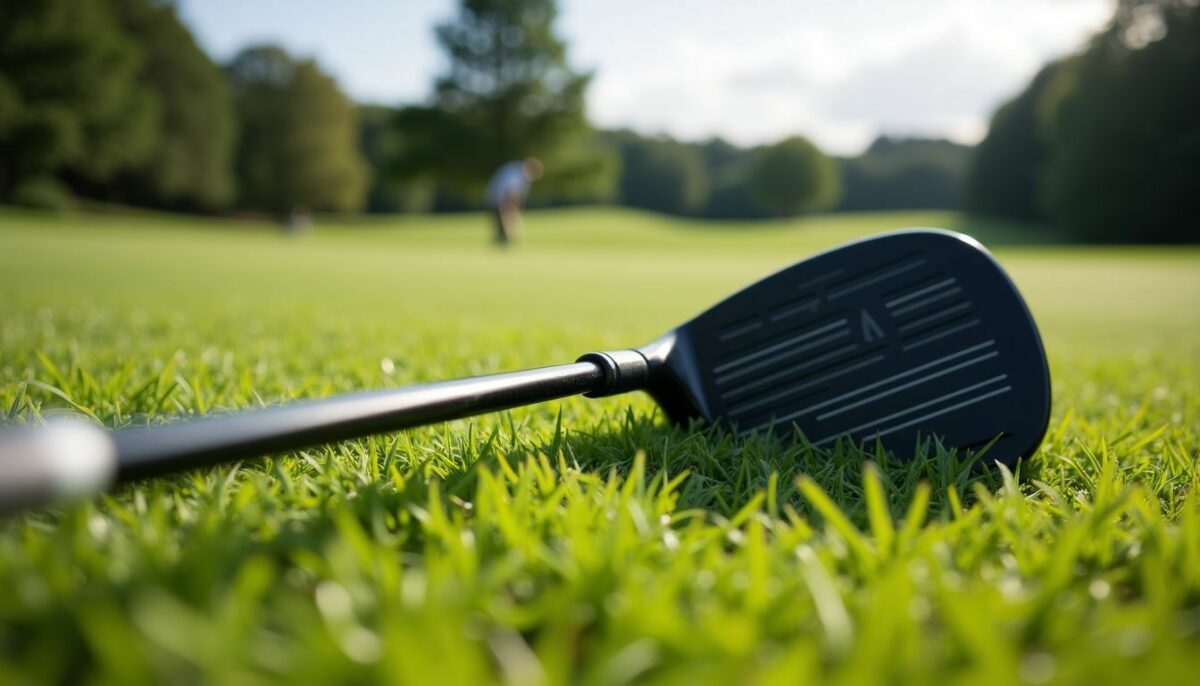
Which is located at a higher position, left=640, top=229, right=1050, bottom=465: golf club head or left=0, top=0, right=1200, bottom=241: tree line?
left=0, top=0, right=1200, bottom=241: tree line

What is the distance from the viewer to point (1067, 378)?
268 centimetres

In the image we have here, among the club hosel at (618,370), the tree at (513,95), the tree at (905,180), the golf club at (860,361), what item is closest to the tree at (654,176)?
the tree at (905,180)

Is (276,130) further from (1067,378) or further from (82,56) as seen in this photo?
(1067,378)

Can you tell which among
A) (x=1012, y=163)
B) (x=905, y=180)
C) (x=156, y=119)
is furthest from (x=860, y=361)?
(x=905, y=180)

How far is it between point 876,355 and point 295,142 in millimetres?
50300

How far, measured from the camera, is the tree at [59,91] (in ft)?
99.2

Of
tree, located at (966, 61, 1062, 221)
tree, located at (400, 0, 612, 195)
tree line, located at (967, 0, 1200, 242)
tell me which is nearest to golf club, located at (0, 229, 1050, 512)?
tree, located at (400, 0, 612, 195)

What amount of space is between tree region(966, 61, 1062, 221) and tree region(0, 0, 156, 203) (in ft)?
161

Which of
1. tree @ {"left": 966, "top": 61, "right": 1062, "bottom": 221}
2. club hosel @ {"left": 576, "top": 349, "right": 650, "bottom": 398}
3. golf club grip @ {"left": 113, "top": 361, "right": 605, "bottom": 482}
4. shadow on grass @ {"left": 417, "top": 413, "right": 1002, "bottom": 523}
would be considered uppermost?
tree @ {"left": 966, "top": 61, "right": 1062, "bottom": 221}

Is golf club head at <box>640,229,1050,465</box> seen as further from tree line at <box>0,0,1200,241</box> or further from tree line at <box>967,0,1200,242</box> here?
tree line at <box>967,0,1200,242</box>

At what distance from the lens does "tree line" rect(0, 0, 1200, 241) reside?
31.7m

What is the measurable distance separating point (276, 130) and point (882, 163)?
53.4 metres

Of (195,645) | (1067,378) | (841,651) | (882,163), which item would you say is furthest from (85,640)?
(882,163)

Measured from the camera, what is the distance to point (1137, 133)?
3525 cm
